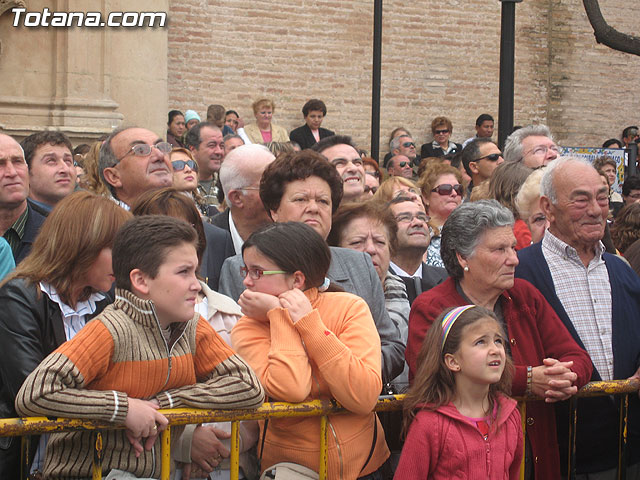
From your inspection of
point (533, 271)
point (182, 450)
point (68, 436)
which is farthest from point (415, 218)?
point (68, 436)

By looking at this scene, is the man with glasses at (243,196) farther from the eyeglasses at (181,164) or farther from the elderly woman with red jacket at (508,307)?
the elderly woman with red jacket at (508,307)

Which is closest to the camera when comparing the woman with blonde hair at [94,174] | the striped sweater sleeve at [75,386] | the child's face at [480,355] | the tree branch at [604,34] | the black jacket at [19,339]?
the striped sweater sleeve at [75,386]

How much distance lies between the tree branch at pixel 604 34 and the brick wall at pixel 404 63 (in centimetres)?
681

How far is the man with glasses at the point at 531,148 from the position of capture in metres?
7.17

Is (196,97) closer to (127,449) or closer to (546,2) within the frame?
(546,2)

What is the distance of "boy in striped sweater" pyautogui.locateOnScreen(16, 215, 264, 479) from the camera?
3146 mm

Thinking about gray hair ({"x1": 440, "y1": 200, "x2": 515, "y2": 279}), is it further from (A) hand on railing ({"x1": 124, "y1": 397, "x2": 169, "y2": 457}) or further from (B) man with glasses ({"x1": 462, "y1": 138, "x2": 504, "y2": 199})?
(B) man with glasses ({"x1": 462, "y1": 138, "x2": 504, "y2": 199})

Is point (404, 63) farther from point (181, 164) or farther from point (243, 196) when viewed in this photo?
point (243, 196)

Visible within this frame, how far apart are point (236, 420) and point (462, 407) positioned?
89 cm

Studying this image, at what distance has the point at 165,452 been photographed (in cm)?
329

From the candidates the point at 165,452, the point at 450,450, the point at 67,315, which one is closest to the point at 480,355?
the point at 450,450

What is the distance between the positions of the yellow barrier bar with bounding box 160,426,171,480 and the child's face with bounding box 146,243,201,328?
0.38 m

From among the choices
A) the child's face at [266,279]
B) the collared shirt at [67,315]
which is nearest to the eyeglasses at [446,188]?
the child's face at [266,279]

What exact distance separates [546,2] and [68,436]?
18653 millimetres
